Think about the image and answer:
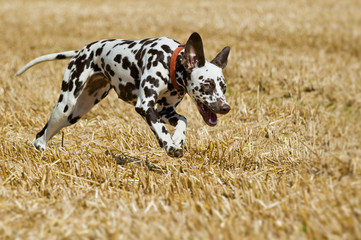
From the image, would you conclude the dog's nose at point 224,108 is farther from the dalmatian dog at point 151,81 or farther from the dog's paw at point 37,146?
the dog's paw at point 37,146

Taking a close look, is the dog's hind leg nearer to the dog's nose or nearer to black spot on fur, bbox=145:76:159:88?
black spot on fur, bbox=145:76:159:88

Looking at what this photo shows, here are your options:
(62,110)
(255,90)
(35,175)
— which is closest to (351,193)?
(35,175)

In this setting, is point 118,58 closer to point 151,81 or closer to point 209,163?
point 151,81

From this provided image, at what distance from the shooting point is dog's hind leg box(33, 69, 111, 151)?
4.96 meters

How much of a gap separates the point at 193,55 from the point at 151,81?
48 cm

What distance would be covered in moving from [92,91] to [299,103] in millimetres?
3371

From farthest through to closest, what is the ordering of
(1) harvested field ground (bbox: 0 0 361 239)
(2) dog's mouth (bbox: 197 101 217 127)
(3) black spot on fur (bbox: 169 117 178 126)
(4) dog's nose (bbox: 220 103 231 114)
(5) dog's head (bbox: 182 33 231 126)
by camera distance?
(3) black spot on fur (bbox: 169 117 178 126), (2) dog's mouth (bbox: 197 101 217 127), (5) dog's head (bbox: 182 33 231 126), (4) dog's nose (bbox: 220 103 231 114), (1) harvested field ground (bbox: 0 0 361 239)

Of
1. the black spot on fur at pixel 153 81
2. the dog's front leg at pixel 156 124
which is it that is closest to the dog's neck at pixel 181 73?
the black spot on fur at pixel 153 81

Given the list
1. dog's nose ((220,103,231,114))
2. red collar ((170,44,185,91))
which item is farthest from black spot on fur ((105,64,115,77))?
dog's nose ((220,103,231,114))

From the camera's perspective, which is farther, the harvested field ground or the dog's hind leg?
the dog's hind leg

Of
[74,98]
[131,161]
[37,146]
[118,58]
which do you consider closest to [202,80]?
[118,58]

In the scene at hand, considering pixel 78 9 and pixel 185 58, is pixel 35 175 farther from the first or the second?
pixel 78 9

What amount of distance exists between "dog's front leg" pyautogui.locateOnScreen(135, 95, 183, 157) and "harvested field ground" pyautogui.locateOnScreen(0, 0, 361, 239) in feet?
1.02

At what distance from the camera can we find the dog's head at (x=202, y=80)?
13.2 ft
